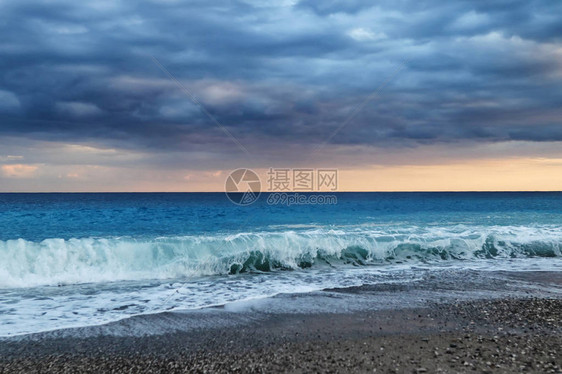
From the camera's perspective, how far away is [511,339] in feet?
20.2

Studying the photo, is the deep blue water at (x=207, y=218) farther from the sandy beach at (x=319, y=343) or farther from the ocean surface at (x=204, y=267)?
the sandy beach at (x=319, y=343)

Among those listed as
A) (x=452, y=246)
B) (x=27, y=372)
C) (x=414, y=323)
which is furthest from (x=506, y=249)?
(x=27, y=372)

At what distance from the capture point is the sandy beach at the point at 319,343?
17.6 ft

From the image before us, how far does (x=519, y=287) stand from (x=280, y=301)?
5.97 meters

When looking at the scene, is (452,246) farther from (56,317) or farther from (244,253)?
(56,317)

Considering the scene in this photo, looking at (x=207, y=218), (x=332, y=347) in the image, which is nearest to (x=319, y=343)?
(x=332, y=347)

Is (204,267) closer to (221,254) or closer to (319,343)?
(221,254)

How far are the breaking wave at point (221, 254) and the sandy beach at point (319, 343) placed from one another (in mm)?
5341

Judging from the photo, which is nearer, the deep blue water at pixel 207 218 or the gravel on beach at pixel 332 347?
the gravel on beach at pixel 332 347

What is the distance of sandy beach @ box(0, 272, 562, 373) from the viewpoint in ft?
17.6

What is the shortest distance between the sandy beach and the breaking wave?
5.34 m

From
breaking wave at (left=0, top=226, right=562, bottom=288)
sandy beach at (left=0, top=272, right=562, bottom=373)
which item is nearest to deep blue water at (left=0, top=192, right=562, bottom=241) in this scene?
breaking wave at (left=0, top=226, right=562, bottom=288)

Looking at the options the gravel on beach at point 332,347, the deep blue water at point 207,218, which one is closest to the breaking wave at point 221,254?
the gravel on beach at point 332,347

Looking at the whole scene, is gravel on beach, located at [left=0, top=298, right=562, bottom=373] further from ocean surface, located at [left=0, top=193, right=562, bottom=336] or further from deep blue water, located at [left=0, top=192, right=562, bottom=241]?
deep blue water, located at [left=0, top=192, right=562, bottom=241]
